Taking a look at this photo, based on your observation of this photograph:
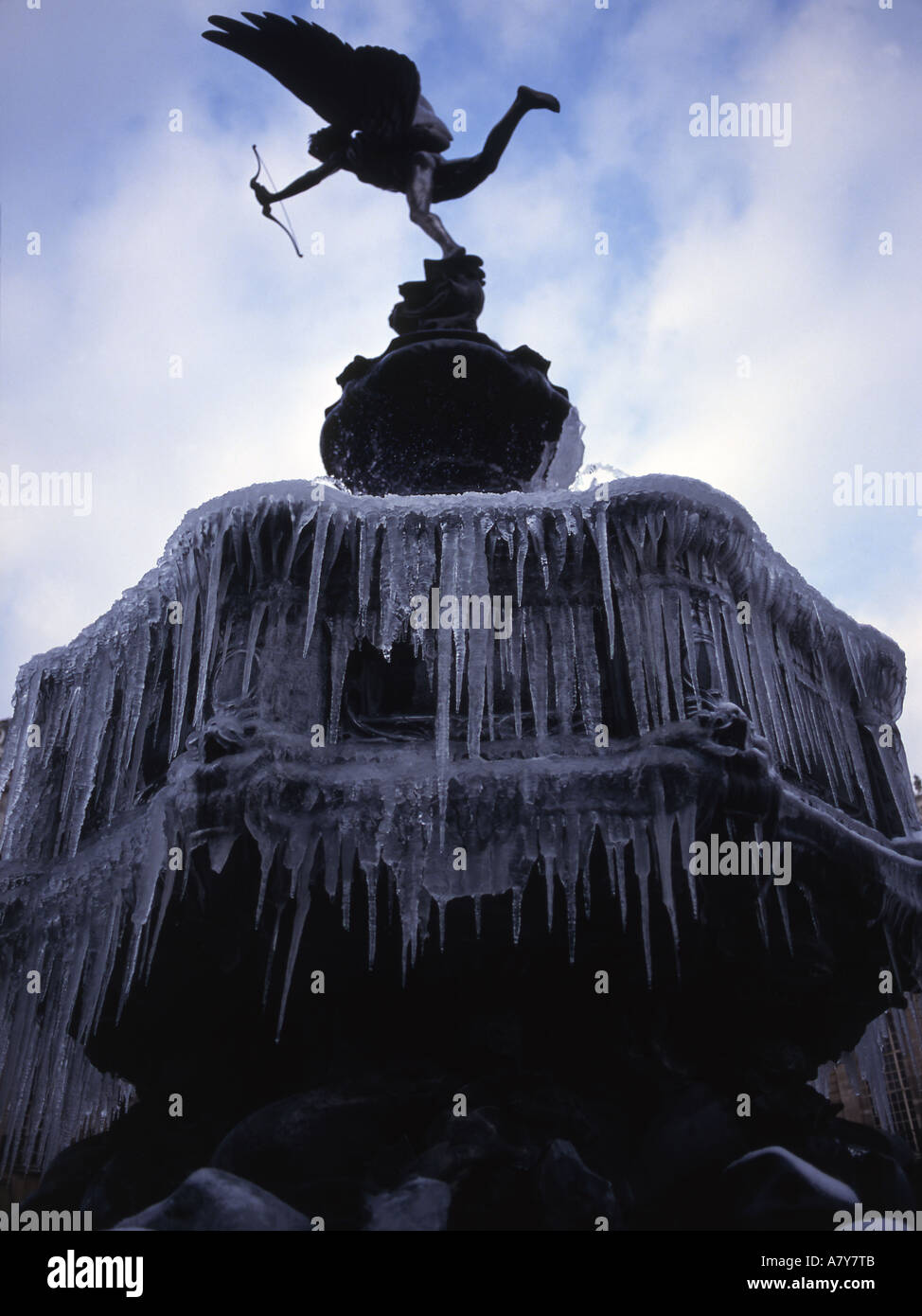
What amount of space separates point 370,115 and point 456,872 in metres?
8.01

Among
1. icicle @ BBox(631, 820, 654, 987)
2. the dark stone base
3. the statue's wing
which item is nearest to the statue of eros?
the statue's wing

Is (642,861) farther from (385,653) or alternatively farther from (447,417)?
(447,417)

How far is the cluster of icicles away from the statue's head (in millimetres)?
5421

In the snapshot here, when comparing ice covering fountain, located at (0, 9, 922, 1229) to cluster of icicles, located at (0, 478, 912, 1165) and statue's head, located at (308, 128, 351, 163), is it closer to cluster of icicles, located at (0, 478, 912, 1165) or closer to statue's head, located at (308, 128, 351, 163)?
cluster of icicles, located at (0, 478, 912, 1165)

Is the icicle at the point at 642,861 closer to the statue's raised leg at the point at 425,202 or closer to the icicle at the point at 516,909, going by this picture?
the icicle at the point at 516,909

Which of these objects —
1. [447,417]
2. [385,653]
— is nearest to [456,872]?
[385,653]

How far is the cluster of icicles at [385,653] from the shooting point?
6.88 metres

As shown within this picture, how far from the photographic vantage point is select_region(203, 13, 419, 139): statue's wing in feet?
35.1

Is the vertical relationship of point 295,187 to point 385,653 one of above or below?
above

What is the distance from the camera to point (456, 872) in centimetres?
683

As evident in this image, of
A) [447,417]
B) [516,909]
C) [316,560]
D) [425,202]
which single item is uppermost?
[425,202]
